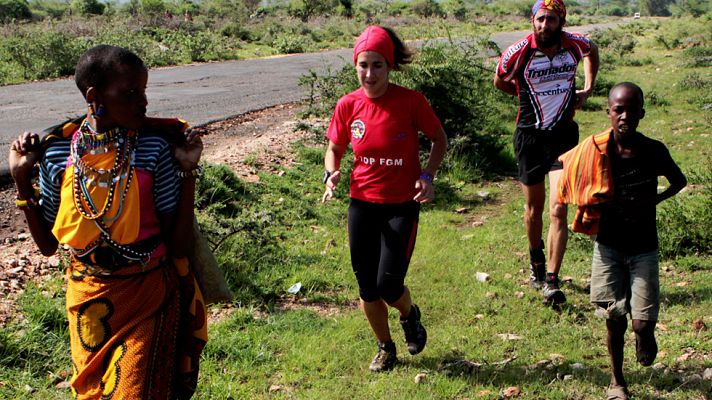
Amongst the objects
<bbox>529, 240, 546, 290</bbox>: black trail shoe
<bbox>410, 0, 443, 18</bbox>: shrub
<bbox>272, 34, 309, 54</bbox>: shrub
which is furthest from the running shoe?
<bbox>410, 0, 443, 18</bbox>: shrub

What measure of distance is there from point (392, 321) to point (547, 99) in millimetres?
2007

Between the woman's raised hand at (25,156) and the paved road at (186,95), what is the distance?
18.6 feet

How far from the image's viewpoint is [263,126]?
36.9 feet

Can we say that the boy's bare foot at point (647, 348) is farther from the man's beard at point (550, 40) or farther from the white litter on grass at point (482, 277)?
the man's beard at point (550, 40)

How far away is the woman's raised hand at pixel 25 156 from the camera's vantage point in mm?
2812

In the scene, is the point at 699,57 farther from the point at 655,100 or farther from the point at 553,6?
the point at 553,6

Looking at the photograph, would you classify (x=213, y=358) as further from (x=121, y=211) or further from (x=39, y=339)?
(x=121, y=211)

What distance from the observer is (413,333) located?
14.7 ft

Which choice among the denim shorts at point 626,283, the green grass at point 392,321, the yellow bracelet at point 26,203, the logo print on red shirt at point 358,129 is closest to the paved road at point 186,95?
the green grass at point 392,321

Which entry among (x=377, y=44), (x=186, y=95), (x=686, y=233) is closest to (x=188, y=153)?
(x=377, y=44)

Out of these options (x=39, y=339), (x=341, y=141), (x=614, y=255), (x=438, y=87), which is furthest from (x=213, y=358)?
(x=438, y=87)

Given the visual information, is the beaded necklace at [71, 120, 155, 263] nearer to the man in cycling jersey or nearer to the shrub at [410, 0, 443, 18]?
the man in cycling jersey

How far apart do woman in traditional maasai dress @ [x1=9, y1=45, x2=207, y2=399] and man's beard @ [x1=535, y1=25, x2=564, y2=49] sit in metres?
3.25

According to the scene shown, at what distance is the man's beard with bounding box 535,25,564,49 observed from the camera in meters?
5.31
